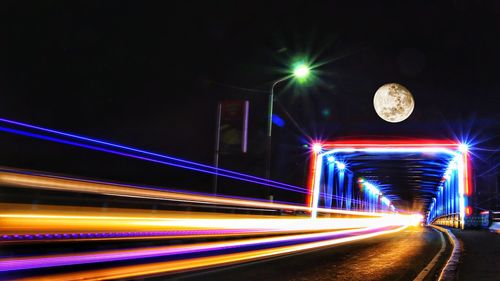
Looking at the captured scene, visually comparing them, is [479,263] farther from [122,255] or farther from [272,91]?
[272,91]

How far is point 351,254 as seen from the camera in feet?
39.7

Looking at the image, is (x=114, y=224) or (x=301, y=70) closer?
(x=114, y=224)

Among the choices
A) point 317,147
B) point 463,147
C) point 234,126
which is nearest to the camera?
point 234,126

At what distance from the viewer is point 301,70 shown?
20781 millimetres

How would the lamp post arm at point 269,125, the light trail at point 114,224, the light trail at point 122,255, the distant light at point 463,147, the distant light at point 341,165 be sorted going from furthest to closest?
the distant light at point 341,165
the distant light at point 463,147
the lamp post arm at point 269,125
the light trail at point 114,224
the light trail at point 122,255

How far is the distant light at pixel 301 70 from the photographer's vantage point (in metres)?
20.8

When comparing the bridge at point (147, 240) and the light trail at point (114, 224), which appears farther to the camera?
the bridge at point (147, 240)

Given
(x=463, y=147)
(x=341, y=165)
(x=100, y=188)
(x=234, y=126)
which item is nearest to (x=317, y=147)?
(x=463, y=147)

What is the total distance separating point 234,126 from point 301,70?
5110 millimetres

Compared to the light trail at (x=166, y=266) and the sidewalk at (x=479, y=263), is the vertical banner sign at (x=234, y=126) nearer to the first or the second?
the light trail at (x=166, y=266)

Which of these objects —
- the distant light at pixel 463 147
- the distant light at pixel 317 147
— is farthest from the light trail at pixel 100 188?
the distant light at pixel 463 147

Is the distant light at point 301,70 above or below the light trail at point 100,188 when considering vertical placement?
above

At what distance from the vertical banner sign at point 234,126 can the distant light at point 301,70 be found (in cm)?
443

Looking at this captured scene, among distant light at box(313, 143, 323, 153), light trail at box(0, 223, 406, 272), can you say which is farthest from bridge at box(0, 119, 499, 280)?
distant light at box(313, 143, 323, 153)
